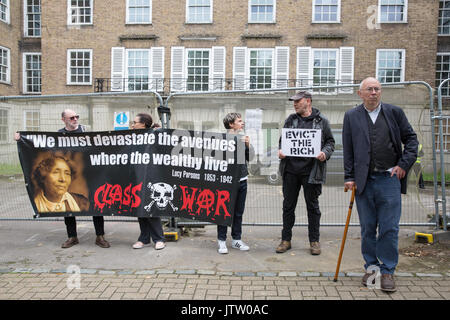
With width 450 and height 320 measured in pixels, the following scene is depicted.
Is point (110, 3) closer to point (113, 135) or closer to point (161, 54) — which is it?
point (161, 54)

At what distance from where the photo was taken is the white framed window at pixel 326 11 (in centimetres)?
2036

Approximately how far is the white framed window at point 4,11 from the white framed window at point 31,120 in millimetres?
21412

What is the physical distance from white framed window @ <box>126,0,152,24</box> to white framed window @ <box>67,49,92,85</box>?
9.89 ft

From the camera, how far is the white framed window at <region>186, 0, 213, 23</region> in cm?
2078

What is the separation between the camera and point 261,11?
20641mm

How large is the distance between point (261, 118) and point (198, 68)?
1637 centimetres

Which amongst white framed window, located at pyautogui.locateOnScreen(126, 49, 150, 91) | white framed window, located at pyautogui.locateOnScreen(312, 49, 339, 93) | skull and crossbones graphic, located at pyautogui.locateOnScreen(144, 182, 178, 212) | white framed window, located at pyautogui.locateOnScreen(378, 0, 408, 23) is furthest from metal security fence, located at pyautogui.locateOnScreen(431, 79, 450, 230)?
white framed window, located at pyautogui.locateOnScreen(126, 49, 150, 91)

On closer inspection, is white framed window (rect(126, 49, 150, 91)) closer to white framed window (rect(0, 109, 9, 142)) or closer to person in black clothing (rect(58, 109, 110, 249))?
white framed window (rect(0, 109, 9, 142))

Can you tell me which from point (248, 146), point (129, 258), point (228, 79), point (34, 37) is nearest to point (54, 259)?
point (129, 258)

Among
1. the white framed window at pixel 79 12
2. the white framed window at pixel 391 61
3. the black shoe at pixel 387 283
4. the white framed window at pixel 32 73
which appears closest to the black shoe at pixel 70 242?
the black shoe at pixel 387 283

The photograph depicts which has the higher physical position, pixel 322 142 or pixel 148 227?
pixel 322 142

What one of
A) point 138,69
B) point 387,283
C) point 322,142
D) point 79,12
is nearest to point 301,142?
point 322,142

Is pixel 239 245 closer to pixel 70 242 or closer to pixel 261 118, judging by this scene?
pixel 261 118

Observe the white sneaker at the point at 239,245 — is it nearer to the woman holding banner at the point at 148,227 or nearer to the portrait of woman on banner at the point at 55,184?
the woman holding banner at the point at 148,227
